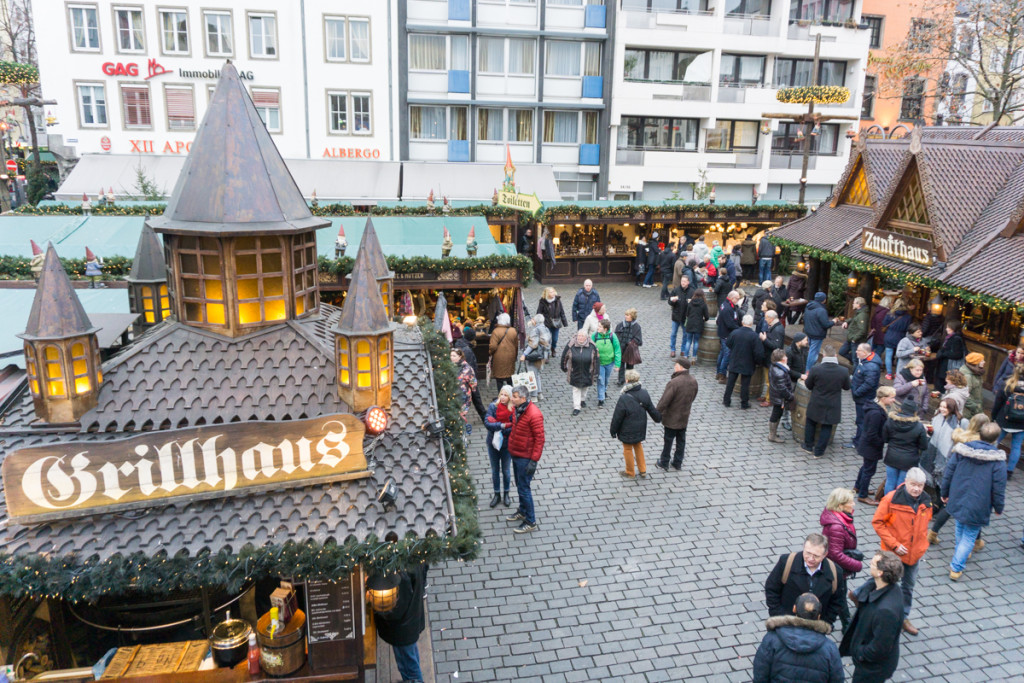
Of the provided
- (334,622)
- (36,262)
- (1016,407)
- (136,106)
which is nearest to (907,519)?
(1016,407)

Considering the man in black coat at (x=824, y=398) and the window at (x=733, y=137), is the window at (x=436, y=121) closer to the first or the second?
the window at (x=733, y=137)

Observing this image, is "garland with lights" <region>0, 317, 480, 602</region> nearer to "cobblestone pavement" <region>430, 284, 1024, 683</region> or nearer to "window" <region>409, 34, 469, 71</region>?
"cobblestone pavement" <region>430, 284, 1024, 683</region>

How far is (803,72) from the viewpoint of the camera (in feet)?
124

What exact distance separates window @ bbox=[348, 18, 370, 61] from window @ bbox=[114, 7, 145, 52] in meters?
8.60

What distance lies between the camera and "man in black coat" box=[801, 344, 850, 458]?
11953 millimetres

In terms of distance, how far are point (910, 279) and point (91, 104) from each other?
31648mm

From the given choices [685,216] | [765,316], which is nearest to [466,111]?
[685,216]

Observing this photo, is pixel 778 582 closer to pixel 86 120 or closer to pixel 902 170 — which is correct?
pixel 902 170

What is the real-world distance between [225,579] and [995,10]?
96.8 feet

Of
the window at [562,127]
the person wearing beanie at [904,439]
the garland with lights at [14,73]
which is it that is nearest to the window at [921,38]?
the window at [562,127]

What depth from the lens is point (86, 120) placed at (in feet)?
99.1

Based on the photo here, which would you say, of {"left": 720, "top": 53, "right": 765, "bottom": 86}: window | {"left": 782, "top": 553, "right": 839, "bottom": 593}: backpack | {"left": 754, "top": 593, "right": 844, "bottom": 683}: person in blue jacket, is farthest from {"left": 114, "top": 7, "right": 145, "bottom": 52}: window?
{"left": 754, "top": 593, "right": 844, "bottom": 683}: person in blue jacket

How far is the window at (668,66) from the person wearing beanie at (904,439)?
29.1 metres

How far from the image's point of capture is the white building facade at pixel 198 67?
29.6m
